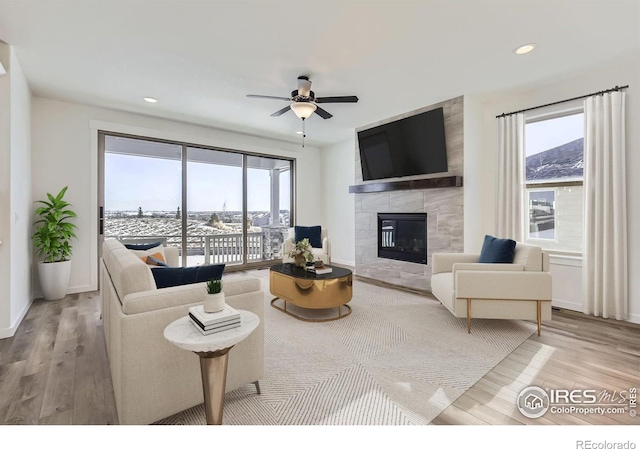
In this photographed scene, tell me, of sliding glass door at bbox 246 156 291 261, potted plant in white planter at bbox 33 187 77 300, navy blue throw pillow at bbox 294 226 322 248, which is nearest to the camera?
potted plant in white planter at bbox 33 187 77 300

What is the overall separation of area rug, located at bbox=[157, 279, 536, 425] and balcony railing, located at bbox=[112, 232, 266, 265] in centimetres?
257

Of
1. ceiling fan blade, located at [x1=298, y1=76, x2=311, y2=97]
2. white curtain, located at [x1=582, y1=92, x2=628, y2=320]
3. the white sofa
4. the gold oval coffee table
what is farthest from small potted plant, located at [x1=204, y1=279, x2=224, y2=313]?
white curtain, located at [x1=582, y1=92, x2=628, y2=320]

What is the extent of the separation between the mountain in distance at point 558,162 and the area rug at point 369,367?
1845mm

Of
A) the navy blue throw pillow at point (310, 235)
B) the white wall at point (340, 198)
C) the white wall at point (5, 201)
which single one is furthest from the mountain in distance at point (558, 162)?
the white wall at point (5, 201)

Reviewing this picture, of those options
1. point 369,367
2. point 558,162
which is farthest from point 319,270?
point 558,162

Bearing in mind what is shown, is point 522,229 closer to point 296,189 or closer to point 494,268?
point 494,268

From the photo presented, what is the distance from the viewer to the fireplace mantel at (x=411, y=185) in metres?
3.94

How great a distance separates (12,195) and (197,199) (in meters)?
2.57

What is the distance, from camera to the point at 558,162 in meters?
3.57

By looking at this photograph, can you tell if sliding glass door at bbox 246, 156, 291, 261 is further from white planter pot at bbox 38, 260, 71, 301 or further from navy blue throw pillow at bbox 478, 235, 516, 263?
navy blue throw pillow at bbox 478, 235, 516, 263

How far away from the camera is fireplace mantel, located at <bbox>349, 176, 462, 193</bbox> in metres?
3.94

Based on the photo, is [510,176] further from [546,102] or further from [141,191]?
[141,191]

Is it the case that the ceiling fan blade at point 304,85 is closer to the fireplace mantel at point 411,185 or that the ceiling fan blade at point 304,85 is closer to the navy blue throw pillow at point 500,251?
the fireplace mantel at point 411,185

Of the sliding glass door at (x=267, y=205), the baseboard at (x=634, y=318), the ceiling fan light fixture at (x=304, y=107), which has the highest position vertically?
the ceiling fan light fixture at (x=304, y=107)
